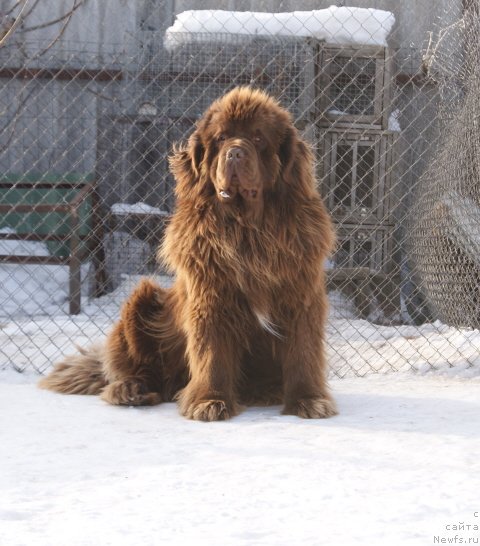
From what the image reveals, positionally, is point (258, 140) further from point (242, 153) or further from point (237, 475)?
point (237, 475)

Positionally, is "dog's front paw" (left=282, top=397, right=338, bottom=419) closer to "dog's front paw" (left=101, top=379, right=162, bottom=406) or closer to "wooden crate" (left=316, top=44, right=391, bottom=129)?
"dog's front paw" (left=101, top=379, right=162, bottom=406)

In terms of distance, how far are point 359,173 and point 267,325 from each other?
12.2ft

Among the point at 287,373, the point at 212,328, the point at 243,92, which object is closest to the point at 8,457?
the point at 212,328

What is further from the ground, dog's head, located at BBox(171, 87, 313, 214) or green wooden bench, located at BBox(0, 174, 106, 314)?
dog's head, located at BBox(171, 87, 313, 214)

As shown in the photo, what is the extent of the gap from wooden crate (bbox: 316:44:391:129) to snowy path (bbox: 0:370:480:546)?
309 cm

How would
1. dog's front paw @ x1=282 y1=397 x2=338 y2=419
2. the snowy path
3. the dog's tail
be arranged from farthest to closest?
the dog's tail < dog's front paw @ x1=282 y1=397 x2=338 y2=419 < the snowy path

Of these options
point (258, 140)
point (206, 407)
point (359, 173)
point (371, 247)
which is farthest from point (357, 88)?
point (206, 407)

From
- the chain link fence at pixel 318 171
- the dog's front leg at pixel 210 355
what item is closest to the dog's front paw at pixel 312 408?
the dog's front leg at pixel 210 355

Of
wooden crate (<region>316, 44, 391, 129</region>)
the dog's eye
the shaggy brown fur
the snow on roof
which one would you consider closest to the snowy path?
the shaggy brown fur

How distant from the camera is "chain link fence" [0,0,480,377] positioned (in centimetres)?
502

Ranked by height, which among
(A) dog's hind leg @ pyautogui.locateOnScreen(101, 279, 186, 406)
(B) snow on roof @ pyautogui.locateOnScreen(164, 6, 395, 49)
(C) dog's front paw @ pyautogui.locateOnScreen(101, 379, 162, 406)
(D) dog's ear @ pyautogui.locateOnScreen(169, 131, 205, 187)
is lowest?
(C) dog's front paw @ pyautogui.locateOnScreen(101, 379, 162, 406)

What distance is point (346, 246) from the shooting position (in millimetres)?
6984

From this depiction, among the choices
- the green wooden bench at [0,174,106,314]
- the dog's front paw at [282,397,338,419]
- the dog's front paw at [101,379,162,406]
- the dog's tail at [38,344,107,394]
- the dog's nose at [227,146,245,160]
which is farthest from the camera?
the green wooden bench at [0,174,106,314]

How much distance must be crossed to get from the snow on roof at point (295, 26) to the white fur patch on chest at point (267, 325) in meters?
3.62
